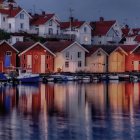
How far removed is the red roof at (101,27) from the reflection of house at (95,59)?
1608 centimetres

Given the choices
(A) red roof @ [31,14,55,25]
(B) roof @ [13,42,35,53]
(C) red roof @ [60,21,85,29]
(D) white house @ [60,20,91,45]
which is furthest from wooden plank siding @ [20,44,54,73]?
(C) red roof @ [60,21,85,29]

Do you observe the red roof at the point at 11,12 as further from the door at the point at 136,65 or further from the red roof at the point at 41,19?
the door at the point at 136,65

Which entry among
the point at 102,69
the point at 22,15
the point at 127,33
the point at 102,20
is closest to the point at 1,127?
the point at 102,69

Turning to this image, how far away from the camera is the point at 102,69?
85.1 metres

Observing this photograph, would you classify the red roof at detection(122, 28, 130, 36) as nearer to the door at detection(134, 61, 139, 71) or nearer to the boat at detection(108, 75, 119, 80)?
the door at detection(134, 61, 139, 71)

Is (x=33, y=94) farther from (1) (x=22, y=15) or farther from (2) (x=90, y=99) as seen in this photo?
(1) (x=22, y=15)

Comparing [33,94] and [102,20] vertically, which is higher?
[102,20]

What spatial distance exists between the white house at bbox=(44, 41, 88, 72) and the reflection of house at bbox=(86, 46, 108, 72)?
99 cm

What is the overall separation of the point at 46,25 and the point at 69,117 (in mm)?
62203

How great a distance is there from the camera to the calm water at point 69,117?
24.9 metres

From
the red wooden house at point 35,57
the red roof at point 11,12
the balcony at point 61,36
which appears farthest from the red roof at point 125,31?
the red wooden house at point 35,57

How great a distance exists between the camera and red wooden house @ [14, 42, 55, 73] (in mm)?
75188

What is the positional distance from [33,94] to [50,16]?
155 ft

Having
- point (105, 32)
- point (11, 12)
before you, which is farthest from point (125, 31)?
point (11, 12)
